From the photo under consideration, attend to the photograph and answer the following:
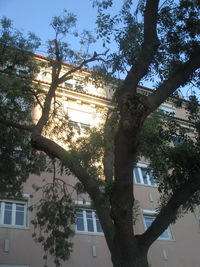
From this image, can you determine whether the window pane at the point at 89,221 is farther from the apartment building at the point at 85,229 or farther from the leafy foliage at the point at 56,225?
the leafy foliage at the point at 56,225

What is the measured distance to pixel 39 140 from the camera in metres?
8.93

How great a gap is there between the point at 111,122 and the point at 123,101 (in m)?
3.98

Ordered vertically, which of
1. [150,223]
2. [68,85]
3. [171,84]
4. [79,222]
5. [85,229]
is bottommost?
[171,84]

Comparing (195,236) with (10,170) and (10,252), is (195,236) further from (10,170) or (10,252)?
(10,170)

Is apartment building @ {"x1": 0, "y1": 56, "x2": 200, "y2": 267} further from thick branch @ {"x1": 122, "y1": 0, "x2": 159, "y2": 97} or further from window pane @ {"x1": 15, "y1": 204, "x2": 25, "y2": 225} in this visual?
thick branch @ {"x1": 122, "y1": 0, "x2": 159, "y2": 97}

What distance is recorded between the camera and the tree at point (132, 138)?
21.8 ft

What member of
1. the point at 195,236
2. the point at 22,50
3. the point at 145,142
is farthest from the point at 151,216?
the point at 22,50

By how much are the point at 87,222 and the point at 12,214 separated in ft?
12.1

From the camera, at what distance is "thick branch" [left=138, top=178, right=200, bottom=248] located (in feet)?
23.1

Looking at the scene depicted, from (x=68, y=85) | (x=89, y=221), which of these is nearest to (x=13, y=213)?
(x=89, y=221)

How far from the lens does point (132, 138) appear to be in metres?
6.42

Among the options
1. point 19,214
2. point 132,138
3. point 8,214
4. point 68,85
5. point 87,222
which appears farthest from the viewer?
point 68,85

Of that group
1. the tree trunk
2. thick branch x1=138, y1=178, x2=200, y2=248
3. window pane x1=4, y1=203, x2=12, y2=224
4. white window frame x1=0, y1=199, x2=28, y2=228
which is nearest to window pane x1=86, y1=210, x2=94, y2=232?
white window frame x1=0, y1=199, x2=28, y2=228

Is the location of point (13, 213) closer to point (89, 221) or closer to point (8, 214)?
point (8, 214)
